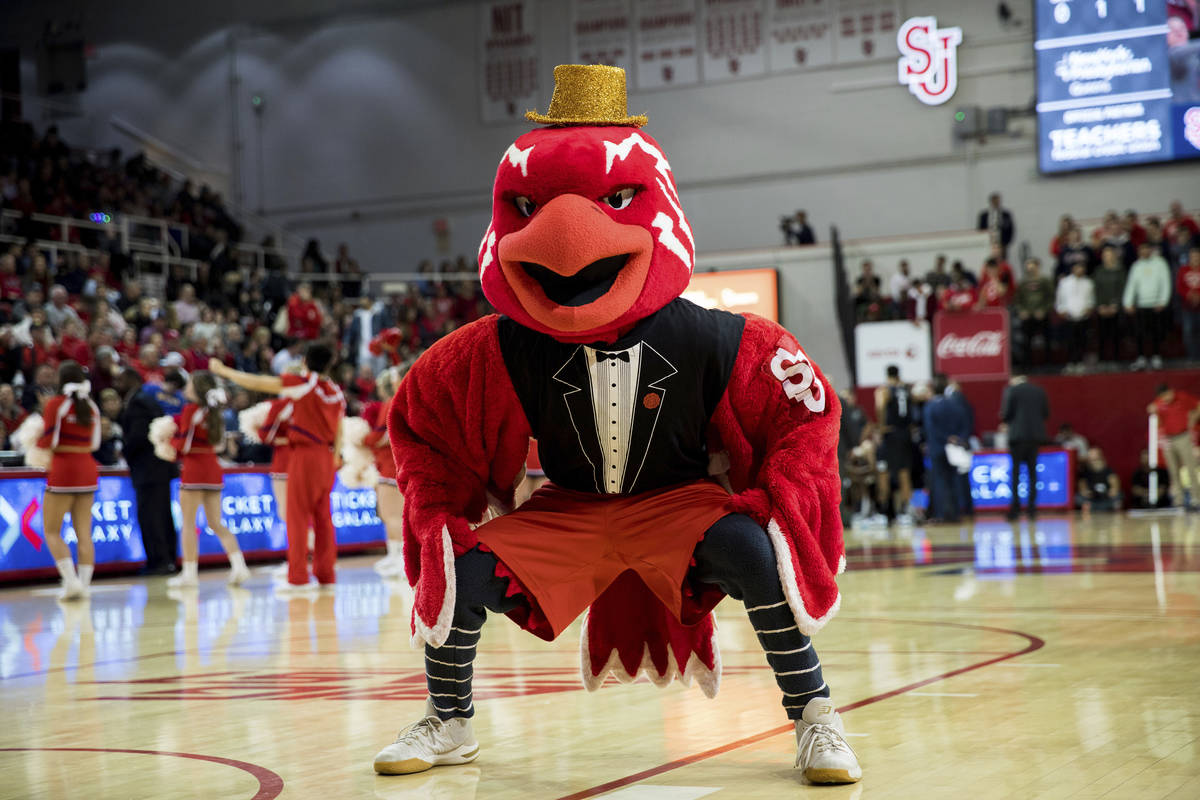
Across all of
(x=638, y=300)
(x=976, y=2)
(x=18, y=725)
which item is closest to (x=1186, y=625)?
(x=638, y=300)

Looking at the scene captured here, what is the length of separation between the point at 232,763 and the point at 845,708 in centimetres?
180

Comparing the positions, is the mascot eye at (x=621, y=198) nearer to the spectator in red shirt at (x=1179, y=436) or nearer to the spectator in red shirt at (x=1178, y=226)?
the spectator in red shirt at (x=1179, y=436)

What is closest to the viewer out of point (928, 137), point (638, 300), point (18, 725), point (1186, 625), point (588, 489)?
point (638, 300)

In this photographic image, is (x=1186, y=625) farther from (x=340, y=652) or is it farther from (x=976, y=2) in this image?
(x=976, y=2)

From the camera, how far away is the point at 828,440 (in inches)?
131

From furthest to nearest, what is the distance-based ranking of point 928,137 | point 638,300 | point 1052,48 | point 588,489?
point 928,137 < point 1052,48 < point 588,489 < point 638,300

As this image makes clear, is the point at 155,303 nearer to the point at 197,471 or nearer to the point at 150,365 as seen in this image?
the point at 150,365

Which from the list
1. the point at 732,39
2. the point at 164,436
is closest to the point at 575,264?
the point at 164,436

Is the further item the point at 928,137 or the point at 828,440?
the point at 928,137

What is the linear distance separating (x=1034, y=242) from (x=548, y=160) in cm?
1974

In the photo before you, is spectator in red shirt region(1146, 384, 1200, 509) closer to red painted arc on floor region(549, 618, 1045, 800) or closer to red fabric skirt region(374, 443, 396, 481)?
red fabric skirt region(374, 443, 396, 481)

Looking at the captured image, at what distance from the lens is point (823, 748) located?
3.10m

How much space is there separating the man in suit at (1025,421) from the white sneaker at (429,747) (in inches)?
505

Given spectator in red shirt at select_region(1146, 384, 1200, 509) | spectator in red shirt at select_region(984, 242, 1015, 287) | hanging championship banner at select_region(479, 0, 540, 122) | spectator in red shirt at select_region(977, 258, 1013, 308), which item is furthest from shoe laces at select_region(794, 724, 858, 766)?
hanging championship banner at select_region(479, 0, 540, 122)
